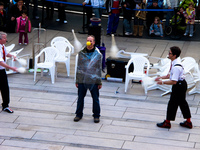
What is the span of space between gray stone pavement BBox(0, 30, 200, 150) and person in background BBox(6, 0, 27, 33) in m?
4.29

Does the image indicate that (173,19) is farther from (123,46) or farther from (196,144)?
(196,144)

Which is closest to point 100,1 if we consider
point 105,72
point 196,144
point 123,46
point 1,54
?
point 123,46

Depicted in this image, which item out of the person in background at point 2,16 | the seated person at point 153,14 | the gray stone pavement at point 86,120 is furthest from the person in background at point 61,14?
the gray stone pavement at point 86,120

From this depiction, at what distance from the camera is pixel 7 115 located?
9.34 m

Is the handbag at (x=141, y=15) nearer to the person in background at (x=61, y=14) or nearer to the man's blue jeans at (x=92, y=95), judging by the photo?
the person in background at (x=61, y=14)

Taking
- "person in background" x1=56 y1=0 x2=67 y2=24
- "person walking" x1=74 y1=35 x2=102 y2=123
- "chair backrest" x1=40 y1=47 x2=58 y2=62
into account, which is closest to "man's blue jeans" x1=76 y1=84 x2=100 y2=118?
"person walking" x1=74 y1=35 x2=102 y2=123

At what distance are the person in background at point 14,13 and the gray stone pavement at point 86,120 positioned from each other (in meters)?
4.29

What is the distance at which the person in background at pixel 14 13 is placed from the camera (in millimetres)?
15609

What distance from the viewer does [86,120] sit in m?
9.18

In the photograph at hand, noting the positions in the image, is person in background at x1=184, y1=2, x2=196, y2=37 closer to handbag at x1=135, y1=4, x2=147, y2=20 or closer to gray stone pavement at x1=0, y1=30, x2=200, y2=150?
handbag at x1=135, y1=4, x2=147, y2=20

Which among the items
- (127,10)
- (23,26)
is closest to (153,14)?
(127,10)

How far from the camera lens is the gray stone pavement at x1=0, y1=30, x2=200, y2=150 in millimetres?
8141

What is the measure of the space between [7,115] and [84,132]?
6.04 feet

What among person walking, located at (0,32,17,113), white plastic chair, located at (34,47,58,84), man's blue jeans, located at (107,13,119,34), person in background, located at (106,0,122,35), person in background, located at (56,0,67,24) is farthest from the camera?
person in background, located at (56,0,67,24)
